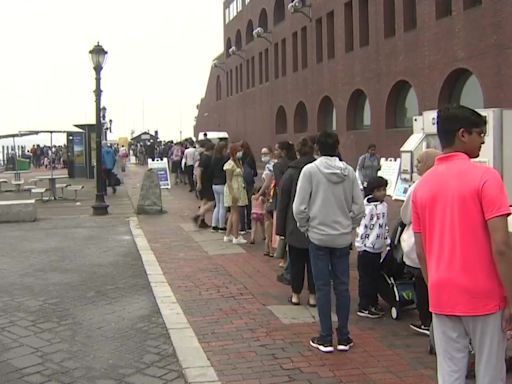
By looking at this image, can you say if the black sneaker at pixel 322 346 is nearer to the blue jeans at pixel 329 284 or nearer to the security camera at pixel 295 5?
the blue jeans at pixel 329 284

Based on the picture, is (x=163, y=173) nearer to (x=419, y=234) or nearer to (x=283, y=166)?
(x=283, y=166)

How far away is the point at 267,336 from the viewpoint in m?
5.70

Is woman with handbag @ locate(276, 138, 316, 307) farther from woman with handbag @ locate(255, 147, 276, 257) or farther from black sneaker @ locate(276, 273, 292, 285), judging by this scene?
woman with handbag @ locate(255, 147, 276, 257)

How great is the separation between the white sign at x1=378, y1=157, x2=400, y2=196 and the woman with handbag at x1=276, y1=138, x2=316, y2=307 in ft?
39.8

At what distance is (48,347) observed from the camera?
218 inches

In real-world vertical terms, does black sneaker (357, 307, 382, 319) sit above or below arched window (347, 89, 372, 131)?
below

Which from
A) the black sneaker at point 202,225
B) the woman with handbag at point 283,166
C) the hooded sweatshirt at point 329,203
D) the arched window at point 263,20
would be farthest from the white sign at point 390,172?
the arched window at point 263,20

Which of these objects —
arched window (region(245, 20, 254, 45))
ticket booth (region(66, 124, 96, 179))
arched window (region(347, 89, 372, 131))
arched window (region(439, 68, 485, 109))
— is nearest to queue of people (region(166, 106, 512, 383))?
arched window (region(439, 68, 485, 109))

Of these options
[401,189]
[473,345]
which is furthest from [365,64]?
[473,345]

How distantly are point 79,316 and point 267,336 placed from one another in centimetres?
209

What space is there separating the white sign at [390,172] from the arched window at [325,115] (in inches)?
564

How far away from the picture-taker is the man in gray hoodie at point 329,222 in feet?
17.2

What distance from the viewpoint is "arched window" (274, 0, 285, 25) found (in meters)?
41.5

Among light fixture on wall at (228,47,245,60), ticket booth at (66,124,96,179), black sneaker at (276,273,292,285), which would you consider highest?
light fixture on wall at (228,47,245,60)
